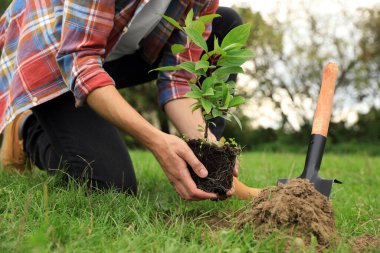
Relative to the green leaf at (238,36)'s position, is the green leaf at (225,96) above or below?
below

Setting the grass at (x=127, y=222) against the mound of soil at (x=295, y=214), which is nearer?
the grass at (x=127, y=222)

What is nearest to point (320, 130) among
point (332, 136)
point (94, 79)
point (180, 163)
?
point (180, 163)

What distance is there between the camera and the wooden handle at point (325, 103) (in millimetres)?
2262

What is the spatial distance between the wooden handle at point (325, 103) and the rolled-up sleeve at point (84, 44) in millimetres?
982

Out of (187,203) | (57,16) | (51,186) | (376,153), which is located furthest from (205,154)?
(376,153)

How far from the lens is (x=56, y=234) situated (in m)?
1.61

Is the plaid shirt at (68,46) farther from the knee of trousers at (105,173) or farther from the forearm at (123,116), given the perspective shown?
the knee of trousers at (105,173)

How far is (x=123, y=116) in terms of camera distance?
198cm

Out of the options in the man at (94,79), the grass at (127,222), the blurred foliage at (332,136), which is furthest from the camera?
the blurred foliage at (332,136)

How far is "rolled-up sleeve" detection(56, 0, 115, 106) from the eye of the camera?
204cm

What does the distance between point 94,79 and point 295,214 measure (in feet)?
3.22

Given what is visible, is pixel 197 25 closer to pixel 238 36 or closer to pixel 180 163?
pixel 238 36

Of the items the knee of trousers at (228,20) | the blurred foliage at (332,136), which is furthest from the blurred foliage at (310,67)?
the knee of trousers at (228,20)

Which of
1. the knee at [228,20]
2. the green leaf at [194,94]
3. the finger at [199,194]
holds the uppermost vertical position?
the knee at [228,20]
